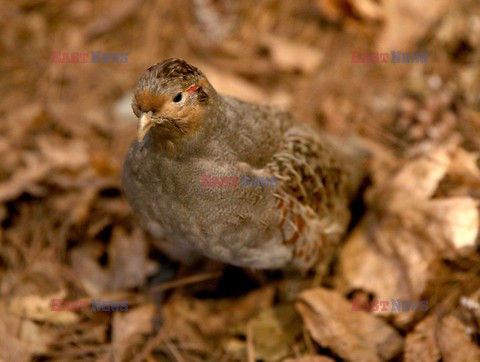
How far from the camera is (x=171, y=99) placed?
7.23 feet

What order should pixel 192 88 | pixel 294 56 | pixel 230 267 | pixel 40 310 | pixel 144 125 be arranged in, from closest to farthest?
1. pixel 144 125
2. pixel 192 88
3. pixel 40 310
4. pixel 230 267
5. pixel 294 56

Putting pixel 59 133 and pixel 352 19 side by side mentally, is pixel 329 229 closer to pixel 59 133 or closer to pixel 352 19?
pixel 352 19

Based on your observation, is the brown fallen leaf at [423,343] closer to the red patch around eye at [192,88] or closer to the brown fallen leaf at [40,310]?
the red patch around eye at [192,88]

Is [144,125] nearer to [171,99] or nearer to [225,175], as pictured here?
[171,99]

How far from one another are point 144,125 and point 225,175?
58 cm

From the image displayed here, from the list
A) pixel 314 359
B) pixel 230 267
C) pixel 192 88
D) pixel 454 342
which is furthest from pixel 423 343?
pixel 192 88

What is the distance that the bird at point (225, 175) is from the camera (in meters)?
2.29

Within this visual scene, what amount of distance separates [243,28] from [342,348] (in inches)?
123

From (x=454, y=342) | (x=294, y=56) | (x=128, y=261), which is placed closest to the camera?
(x=454, y=342)

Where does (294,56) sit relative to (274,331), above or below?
above

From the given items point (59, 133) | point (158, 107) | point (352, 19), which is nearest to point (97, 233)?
point (59, 133)

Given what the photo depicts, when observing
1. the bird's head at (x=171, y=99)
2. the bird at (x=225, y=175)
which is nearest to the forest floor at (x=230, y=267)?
the bird at (x=225, y=175)

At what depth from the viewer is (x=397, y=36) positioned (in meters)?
4.46

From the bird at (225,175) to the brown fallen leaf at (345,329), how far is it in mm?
263
